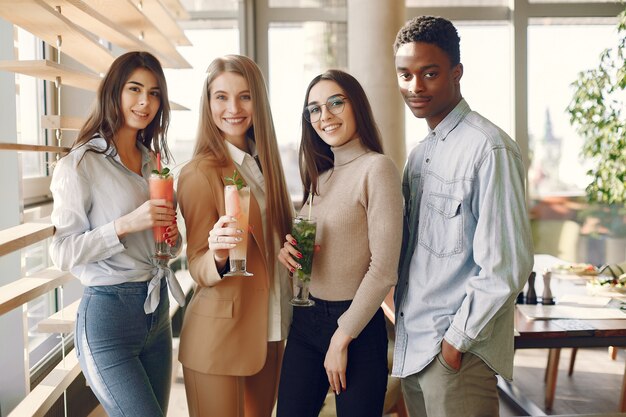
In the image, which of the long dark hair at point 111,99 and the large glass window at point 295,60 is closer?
the long dark hair at point 111,99

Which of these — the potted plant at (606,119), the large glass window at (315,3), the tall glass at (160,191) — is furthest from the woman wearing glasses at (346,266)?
the large glass window at (315,3)

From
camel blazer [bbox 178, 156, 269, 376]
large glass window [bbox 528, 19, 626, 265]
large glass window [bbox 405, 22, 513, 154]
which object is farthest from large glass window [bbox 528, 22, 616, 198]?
camel blazer [bbox 178, 156, 269, 376]

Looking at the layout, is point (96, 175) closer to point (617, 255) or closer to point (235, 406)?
point (235, 406)

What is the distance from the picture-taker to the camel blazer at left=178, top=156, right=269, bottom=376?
1.93 metres

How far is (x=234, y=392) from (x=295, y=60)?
4575mm

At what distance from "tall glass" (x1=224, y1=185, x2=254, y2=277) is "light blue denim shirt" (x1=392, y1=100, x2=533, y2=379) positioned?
47 cm

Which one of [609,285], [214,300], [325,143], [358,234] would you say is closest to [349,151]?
[325,143]

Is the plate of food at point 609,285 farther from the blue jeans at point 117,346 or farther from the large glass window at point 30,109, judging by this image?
the large glass window at point 30,109

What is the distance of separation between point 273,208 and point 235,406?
2.04 feet

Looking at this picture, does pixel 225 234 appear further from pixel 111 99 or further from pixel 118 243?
pixel 111 99

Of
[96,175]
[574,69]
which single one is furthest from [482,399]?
[574,69]

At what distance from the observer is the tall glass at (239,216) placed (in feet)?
5.98

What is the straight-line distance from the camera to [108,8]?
2.80 metres

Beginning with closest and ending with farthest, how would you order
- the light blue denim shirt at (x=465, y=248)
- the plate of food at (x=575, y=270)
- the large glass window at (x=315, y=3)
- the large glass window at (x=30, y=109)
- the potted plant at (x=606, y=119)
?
the light blue denim shirt at (x=465, y=248) → the large glass window at (x=30, y=109) → the plate of food at (x=575, y=270) → the potted plant at (x=606, y=119) → the large glass window at (x=315, y=3)
